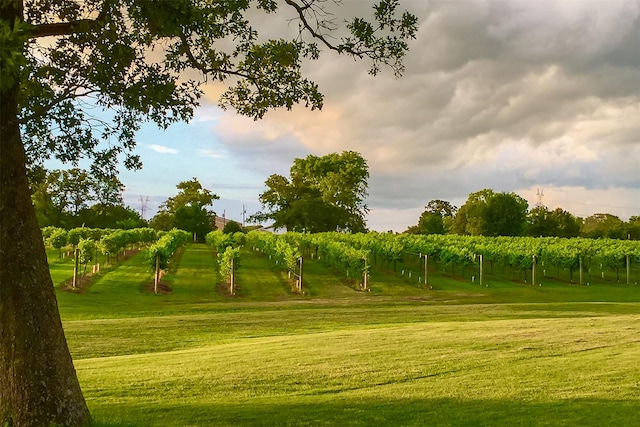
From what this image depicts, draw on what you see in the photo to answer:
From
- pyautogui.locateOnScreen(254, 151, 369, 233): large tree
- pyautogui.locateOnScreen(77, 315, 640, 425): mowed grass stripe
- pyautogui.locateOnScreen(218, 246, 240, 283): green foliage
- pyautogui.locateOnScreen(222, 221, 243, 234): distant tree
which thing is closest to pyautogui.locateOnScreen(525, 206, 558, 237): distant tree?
pyautogui.locateOnScreen(254, 151, 369, 233): large tree

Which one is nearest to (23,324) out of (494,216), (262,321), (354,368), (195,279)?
(354,368)

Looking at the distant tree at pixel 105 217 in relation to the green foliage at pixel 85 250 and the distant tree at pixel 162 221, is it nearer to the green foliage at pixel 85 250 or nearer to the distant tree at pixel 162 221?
the distant tree at pixel 162 221

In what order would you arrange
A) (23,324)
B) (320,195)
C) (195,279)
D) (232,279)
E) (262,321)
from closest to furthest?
(23,324), (262,321), (232,279), (195,279), (320,195)

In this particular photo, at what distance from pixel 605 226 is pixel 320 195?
2077 inches

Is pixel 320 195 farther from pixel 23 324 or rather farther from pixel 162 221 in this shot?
pixel 23 324

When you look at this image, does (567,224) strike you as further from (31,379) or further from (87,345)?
(31,379)

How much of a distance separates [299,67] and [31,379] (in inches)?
271

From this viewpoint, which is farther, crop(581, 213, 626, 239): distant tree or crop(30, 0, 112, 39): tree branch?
crop(581, 213, 626, 239): distant tree

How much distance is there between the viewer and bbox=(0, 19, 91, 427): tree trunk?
296 inches

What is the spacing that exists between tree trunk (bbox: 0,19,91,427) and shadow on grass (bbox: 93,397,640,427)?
0.75 m

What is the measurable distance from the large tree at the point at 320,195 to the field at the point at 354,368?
6037 centimetres

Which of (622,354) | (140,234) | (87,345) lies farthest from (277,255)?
(622,354)

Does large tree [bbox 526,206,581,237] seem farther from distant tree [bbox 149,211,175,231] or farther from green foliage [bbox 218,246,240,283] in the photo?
green foliage [bbox 218,246,240,283]

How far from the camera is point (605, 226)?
112000 mm
